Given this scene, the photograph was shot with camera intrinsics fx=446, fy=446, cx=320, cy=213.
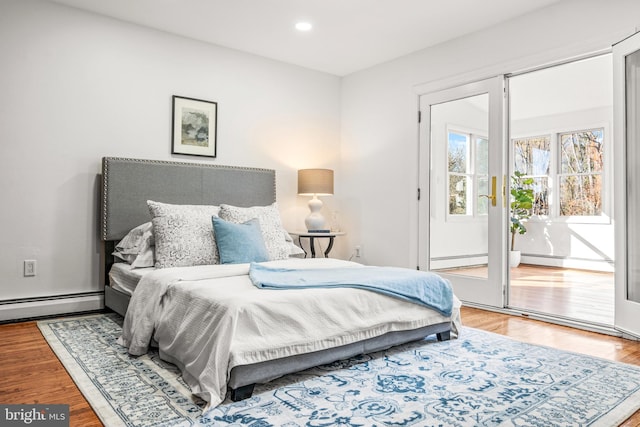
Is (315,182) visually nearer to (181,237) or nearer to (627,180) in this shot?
(181,237)

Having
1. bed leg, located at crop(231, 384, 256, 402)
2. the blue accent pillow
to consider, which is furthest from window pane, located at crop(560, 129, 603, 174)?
bed leg, located at crop(231, 384, 256, 402)

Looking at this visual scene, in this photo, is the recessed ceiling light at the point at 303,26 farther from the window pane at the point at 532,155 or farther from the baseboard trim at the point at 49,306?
the window pane at the point at 532,155

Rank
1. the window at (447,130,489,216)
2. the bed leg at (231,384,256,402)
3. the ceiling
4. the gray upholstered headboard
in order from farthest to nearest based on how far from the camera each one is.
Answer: the window at (447,130,489,216), the gray upholstered headboard, the ceiling, the bed leg at (231,384,256,402)

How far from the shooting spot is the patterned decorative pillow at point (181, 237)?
3.17 m

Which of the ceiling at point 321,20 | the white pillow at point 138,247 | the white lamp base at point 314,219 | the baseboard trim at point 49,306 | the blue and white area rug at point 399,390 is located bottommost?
the blue and white area rug at point 399,390

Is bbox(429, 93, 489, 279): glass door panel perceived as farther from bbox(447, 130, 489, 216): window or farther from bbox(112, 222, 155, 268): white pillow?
bbox(112, 222, 155, 268): white pillow

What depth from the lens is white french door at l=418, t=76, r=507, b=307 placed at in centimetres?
387

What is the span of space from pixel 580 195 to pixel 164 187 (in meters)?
6.10

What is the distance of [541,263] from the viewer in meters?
7.22

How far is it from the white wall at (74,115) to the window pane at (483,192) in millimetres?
2352

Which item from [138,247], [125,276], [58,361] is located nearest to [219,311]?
[58,361]

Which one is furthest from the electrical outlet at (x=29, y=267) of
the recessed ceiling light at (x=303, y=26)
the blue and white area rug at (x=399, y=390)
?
the recessed ceiling light at (x=303, y=26)

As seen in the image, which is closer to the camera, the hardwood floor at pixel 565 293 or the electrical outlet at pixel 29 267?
the electrical outlet at pixel 29 267

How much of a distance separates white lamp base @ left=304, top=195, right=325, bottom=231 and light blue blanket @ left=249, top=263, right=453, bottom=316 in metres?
1.71
